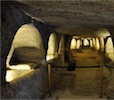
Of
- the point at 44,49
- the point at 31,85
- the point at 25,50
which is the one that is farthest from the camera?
the point at 25,50

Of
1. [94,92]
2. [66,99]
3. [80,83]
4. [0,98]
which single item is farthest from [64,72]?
[0,98]

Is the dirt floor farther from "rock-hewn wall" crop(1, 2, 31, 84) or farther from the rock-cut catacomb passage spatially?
"rock-hewn wall" crop(1, 2, 31, 84)

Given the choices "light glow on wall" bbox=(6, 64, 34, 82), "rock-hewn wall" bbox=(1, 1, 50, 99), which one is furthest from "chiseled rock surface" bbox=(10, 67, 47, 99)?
"light glow on wall" bbox=(6, 64, 34, 82)

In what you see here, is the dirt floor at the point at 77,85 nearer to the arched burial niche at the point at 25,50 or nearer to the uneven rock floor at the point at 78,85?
the uneven rock floor at the point at 78,85

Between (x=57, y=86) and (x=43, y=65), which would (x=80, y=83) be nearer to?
(x=57, y=86)

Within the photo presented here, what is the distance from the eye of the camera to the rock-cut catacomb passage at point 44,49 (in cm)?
384

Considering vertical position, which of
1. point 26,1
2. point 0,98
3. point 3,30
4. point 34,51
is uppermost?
point 26,1

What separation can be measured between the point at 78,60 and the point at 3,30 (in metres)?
9.79

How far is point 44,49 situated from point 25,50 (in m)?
1.18

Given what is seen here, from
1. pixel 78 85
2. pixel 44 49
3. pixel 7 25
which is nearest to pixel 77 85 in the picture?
pixel 78 85

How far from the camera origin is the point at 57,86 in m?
8.10

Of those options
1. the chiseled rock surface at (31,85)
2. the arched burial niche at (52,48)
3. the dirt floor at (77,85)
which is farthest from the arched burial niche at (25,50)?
the arched burial niche at (52,48)

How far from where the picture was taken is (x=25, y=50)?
25.0 ft

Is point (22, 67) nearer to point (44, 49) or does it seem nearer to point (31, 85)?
point (44, 49)
